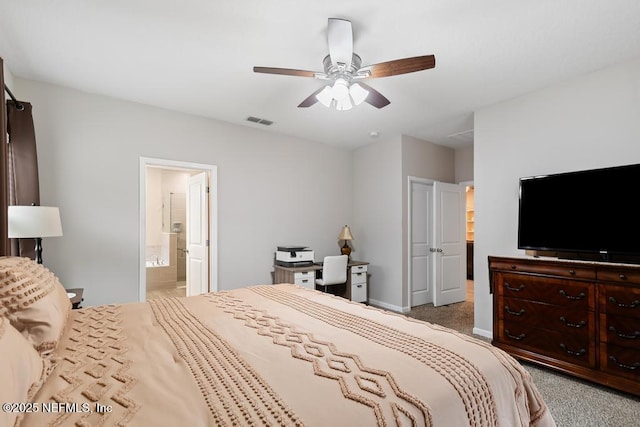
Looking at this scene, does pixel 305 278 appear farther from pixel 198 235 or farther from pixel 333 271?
pixel 198 235

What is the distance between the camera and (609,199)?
8.23 ft

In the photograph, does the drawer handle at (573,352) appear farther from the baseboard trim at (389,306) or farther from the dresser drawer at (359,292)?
the dresser drawer at (359,292)

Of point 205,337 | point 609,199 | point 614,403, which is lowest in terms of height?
point 614,403

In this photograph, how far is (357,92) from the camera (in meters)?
2.41

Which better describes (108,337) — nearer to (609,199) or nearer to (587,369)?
(587,369)

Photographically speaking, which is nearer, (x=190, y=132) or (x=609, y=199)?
(x=609, y=199)

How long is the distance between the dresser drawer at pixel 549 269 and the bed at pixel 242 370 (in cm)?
160

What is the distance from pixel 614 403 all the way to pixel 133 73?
14.9ft

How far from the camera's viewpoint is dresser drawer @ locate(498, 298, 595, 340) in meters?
2.42

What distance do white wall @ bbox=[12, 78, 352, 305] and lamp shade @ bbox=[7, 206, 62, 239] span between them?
0.89 metres

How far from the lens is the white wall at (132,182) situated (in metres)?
3.05

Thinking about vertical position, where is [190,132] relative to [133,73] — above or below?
below

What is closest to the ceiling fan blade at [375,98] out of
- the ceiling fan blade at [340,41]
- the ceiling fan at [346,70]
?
the ceiling fan at [346,70]

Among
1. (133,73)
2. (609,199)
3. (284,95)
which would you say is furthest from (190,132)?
(609,199)
